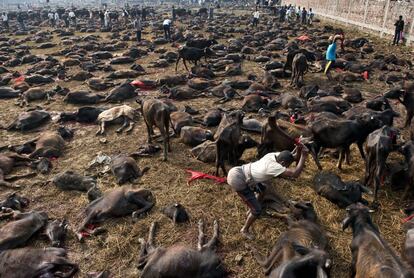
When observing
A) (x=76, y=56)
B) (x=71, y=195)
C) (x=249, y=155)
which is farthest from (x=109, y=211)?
(x=76, y=56)

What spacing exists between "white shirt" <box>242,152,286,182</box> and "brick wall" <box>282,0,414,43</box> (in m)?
23.1

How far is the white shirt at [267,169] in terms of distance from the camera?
229 inches

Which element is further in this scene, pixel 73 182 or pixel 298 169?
pixel 73 182

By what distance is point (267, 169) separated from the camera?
593cm

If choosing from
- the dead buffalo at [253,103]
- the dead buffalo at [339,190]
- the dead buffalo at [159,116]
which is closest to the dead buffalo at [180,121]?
the dead buffalo at [159,116]

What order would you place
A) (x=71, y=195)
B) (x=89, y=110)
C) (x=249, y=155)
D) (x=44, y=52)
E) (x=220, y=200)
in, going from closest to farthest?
(x=220, y=200) < (x=71, y=195) < (x=249, y=155) < (x=89, y=110) < (x=44, y=52)

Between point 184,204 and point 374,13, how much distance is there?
29.9 m

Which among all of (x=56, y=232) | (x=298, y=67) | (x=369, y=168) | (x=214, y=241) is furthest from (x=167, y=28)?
(x=214, y=241)

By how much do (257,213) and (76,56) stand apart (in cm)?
2022

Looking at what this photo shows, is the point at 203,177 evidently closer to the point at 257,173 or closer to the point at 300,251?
the point at 257,173

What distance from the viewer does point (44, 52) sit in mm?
26953

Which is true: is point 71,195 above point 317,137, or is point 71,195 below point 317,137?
below

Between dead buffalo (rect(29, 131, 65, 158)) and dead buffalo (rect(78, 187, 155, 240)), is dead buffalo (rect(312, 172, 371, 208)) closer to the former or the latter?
dead buffalo (rect(78, 187, 155, 240))

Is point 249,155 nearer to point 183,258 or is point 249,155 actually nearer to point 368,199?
point 368,199
